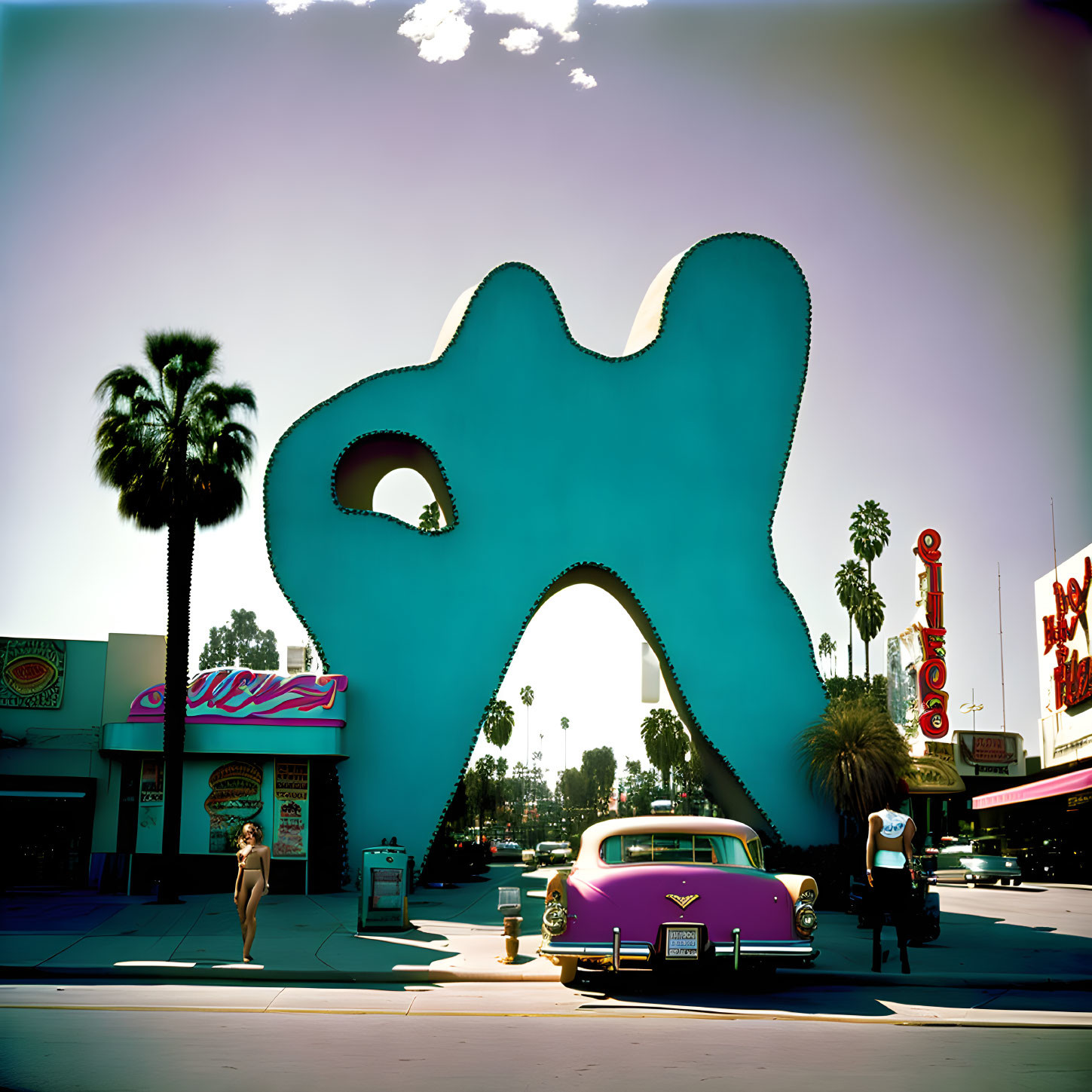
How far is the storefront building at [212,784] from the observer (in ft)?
77.5

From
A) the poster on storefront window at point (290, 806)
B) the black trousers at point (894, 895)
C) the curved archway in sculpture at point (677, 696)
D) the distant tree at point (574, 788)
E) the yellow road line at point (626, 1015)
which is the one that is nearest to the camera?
the yellow road line at point (626, 1015)

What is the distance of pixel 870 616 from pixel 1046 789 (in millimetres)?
30063

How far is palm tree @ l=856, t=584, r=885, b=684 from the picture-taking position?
6994cm

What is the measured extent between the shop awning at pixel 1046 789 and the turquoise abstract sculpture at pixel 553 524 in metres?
14.0

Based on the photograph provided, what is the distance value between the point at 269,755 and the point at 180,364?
8.17 metres

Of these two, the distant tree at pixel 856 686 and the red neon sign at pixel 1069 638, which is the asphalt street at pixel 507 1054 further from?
the distant tree at pixel 856 686

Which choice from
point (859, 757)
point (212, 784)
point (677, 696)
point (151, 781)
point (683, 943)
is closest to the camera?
point (683, 943)

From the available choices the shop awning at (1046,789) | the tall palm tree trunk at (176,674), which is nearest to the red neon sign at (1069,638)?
the shop awning at (1046,789)

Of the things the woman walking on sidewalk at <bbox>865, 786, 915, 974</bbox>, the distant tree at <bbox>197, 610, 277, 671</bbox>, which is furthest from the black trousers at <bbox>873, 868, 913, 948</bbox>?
the distant tree at <bbox>197, 610, 277, 671</bbox>

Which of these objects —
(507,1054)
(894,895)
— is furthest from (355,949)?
(507,1054)

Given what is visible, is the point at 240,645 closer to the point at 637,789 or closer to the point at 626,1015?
the point at 637,789

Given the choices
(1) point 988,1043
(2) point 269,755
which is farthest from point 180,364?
(1) point 988,1043

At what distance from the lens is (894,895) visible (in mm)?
12141

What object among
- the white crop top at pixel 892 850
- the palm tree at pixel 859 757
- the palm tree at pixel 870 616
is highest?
the palm tree at pixel 870 616
